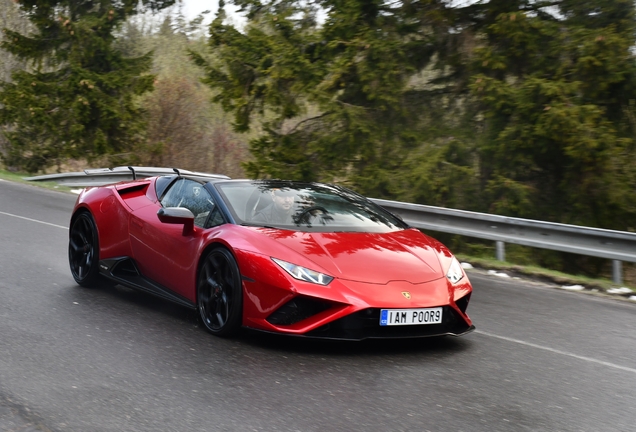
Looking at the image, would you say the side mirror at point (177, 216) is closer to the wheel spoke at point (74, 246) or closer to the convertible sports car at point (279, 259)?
the convertible sports car at point (279, 259)

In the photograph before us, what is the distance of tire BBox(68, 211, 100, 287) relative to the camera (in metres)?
7.80

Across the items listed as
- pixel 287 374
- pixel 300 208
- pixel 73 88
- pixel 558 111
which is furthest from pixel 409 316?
pixel 73 88

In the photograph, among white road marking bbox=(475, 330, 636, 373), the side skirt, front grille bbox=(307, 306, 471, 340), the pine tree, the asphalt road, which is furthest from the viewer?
the pine tree

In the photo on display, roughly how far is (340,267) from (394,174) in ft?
36.8

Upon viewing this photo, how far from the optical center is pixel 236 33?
18.7m

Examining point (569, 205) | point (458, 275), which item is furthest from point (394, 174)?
point (458, 275)

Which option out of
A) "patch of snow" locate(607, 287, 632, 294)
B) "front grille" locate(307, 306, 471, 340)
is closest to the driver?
"front grille" locate(307, 306, 471, 340)

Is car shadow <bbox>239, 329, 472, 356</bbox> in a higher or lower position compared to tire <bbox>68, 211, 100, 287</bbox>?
lower

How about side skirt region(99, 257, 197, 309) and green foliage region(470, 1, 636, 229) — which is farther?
green foliage region(470, 1, 636, 229)

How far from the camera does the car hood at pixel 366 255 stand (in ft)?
18.4

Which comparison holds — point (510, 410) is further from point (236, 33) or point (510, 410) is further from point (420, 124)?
point (236, 33)

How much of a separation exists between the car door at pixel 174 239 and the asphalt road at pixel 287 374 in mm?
351

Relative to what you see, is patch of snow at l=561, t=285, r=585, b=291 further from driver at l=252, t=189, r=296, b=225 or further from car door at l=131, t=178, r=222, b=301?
car door at l=131, t=178, r=222, b=301

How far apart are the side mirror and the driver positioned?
0.53m
